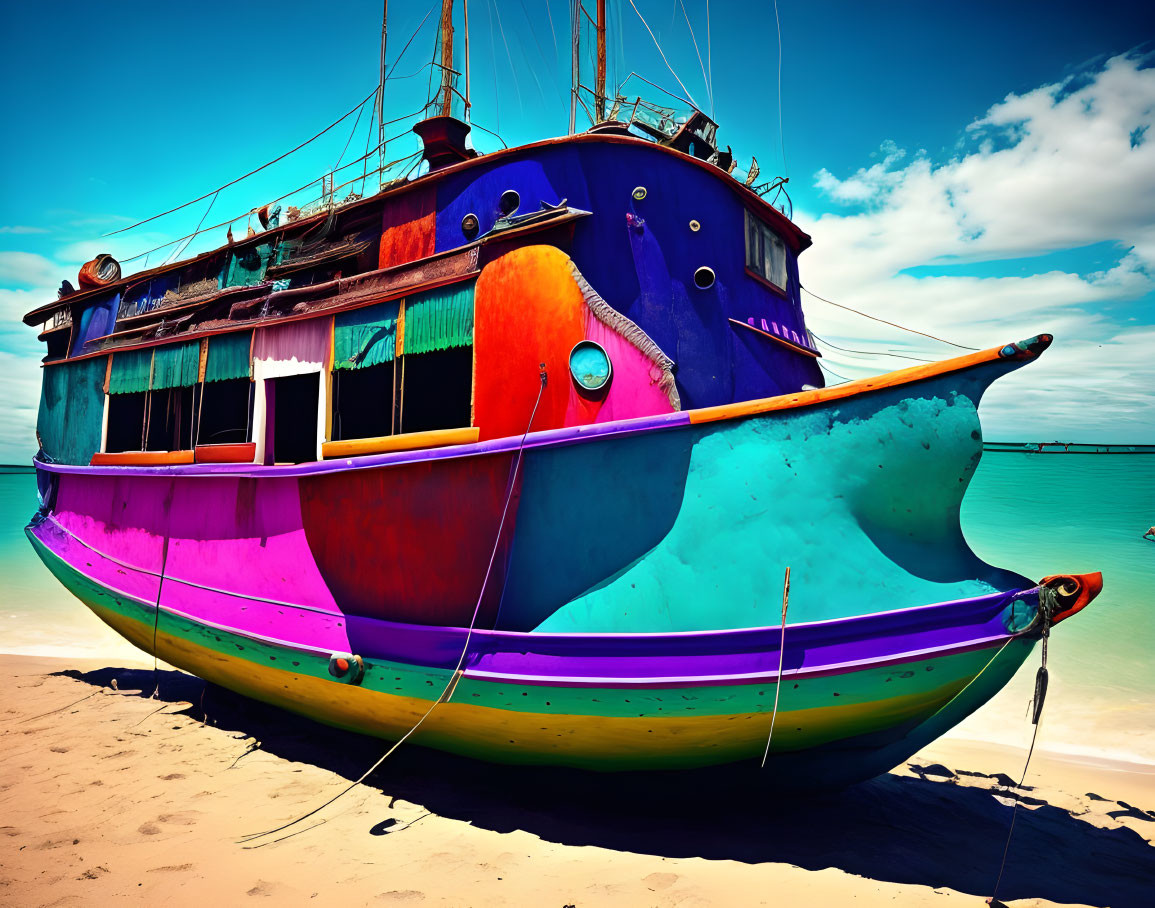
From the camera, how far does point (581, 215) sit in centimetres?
447

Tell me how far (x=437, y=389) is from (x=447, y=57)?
421 centimetres

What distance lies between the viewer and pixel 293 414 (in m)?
5.95

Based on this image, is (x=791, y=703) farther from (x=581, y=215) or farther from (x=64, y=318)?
(x=64, y=318)

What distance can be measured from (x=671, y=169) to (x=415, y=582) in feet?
11.8

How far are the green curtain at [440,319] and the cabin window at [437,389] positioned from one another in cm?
7

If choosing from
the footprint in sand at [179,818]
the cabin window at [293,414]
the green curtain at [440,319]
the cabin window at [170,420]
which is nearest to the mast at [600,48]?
the green curtain at [440,319]

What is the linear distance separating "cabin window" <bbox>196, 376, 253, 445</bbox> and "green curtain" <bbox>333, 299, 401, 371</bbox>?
132 cm

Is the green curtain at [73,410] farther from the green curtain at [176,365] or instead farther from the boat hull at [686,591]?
the boat hull at [686,591]

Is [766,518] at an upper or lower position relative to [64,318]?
lower

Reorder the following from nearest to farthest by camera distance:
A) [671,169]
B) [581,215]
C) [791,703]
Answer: [791,703] → [581,215] → [671,169]

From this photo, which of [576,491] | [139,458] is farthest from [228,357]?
[576,491]

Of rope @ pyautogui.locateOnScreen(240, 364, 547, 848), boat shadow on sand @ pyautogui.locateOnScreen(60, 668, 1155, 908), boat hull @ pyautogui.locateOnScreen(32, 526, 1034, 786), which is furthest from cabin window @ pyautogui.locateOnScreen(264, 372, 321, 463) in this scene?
boat shadow on sand @ pyautogui.locateOnScreen(60, 668, 1155, 908)

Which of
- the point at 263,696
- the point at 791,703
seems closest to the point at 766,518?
the point at 791,703

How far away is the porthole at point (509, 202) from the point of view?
4773mm
